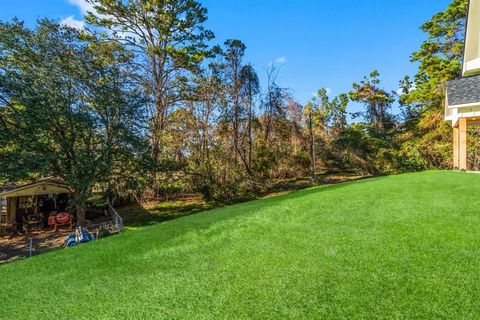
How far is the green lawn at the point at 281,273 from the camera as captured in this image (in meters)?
2.52

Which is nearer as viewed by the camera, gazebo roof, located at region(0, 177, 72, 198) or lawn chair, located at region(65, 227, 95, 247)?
lawn chair, located at region(65, 227, 95, 247)

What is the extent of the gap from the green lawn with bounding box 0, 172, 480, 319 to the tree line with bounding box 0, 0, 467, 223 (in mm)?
7512

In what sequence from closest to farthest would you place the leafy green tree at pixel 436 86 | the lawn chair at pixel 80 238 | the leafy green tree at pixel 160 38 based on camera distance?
1. the lawn chair at pixel 80 238
2. the leafy green tree at pixel 160 38
3. the leafy green tree at pixel 436 86

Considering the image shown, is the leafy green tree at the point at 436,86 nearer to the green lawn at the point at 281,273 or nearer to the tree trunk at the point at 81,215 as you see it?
the green lawn at the point at 281,273

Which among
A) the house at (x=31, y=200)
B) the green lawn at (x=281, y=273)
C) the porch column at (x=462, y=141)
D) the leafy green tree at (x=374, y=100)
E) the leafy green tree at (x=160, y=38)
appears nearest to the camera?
the green lawn at (x=281, y=273)

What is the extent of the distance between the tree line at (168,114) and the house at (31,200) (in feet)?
6.04

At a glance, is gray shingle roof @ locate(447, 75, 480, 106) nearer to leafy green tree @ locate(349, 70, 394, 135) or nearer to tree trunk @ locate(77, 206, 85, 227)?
leafy green tree @ locate(349, 70, 394, 135)

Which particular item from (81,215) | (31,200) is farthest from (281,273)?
(31,200)

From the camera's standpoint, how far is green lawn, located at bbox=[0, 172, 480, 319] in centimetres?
252

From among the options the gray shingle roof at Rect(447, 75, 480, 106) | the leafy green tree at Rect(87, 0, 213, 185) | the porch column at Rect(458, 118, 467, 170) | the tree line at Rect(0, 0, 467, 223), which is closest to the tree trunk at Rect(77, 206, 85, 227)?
the tree line at Rect(0, 0, 467, 223)

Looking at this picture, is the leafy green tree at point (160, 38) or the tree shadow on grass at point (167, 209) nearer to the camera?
the tree shadow on grass at point (167, 209)

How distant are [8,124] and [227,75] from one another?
1156 centimetres

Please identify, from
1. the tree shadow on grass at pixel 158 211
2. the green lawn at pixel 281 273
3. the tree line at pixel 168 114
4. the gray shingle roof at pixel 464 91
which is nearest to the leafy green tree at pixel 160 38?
the tree line at pixel 168 114

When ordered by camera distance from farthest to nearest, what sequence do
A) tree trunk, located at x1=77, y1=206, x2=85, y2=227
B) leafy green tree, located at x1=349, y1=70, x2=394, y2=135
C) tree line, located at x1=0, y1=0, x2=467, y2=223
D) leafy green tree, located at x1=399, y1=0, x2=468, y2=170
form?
leafy green tree, located at x1=349, y1=70, x2=394, y2=135
leafy green tree, located at x1=399, y1=0, x2=468, y2=170
tree trunk, located at x1=77, y1=206, x2=85, y2=227
tree line, located at x1=0, y1=0, x2=467, y2=223
